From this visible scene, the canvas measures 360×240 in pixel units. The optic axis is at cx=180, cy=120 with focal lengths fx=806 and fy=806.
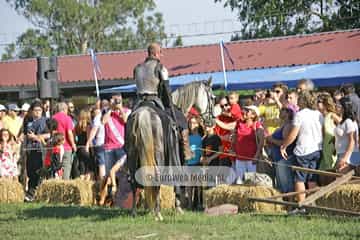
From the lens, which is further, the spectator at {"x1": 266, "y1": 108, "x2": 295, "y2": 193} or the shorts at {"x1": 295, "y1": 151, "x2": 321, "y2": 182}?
the spectator at {"x1": 266, "y1": 108, "x2": 295, "y2": 193}

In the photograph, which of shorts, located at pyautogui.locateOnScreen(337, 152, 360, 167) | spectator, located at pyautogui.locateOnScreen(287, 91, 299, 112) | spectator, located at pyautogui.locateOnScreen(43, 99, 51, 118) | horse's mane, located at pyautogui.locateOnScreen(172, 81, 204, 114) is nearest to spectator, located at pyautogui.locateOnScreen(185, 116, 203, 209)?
horse's mane, located at pyautogui.locateOnScreen(172, 81, 204, 114)

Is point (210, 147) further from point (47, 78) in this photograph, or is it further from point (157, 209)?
point (47, 78)

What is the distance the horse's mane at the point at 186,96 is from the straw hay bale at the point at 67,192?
296 cm

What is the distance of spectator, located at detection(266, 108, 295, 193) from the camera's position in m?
12.3

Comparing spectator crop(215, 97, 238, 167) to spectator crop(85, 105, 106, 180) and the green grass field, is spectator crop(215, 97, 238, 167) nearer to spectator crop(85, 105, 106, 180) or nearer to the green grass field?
the green grass field

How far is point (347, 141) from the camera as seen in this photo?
38.2 ft

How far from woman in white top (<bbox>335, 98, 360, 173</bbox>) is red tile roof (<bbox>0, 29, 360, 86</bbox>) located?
1726 cm

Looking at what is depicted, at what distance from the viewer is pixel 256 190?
12227 millimetres

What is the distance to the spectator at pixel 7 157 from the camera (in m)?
16.4

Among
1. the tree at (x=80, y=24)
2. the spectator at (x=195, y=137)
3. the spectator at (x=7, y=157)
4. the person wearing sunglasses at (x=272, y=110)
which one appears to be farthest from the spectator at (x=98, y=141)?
the tree at (x=80, y=24)

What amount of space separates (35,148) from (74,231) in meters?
6.63

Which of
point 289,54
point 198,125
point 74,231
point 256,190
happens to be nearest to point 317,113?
point 256,190

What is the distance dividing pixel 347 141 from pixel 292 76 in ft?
34.9

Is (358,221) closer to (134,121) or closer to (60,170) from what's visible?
(134,121)
